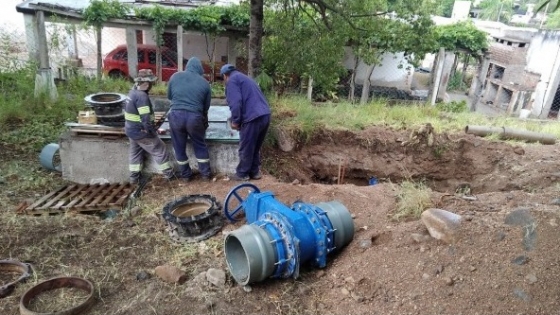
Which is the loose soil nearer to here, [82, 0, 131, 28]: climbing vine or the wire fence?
the wire fence

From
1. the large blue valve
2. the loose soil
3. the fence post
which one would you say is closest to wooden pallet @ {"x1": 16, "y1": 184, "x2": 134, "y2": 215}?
the loose soil

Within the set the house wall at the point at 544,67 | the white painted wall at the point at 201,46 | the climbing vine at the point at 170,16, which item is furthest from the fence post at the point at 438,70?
the house wall at the point at 544,67

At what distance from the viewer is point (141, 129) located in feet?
17.6

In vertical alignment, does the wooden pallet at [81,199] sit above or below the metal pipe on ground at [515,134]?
below

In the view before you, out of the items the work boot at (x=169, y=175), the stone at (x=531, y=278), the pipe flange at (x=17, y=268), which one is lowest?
the pipe flange at (x=17, y=268)

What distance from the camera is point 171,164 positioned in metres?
5.88

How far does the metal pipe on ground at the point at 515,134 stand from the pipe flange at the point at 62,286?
7.23 m

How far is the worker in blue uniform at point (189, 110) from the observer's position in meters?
5.29

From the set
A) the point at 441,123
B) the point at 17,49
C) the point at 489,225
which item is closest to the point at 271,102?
the point at 441,123

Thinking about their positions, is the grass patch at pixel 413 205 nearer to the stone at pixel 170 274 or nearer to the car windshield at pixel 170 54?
the stone at pixel 170 274

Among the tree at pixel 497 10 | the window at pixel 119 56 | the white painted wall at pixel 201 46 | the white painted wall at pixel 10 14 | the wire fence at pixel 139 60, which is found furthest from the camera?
the tree at pixel 497 10

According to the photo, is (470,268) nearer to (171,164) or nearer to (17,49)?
(171,164)

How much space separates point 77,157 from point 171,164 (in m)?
1.44

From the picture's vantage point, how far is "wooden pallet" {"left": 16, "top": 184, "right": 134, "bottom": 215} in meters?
5.00
